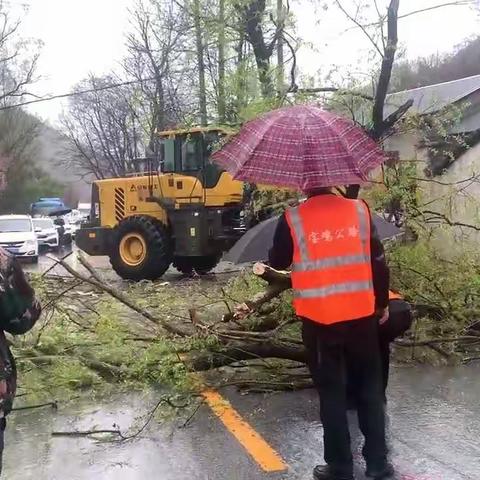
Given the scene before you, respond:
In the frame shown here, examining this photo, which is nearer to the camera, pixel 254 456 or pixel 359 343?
pixel 359 343

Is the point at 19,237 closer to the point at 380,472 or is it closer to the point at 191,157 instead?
the point at 191,157

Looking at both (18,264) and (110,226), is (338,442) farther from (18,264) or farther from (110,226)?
(110,226)

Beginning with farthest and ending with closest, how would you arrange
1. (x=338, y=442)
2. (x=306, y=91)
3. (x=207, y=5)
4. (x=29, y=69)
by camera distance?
1. (x=29, y=69)
2. (x=207, y=5)
3. (x=306, y=91)
4. (x=338, y=442)

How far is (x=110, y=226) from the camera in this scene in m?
16.3

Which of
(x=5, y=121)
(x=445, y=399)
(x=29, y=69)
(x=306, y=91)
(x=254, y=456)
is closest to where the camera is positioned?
(x=254, y=456)

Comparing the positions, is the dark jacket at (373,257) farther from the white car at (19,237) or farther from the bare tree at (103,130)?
the bare tree at (103,130)

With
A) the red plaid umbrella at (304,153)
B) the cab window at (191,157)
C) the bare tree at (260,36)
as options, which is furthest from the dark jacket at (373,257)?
the cab window at (191,157)

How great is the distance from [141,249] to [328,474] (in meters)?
11.9

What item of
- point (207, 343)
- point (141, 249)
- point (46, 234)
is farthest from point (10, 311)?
point (46, 234)

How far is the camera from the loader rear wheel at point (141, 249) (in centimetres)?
1503

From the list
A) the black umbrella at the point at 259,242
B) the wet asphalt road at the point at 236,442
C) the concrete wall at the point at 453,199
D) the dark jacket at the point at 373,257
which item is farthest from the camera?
the concrete wall at the point at 453,199

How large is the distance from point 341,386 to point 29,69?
3550cm

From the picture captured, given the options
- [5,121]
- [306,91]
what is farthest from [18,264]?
[5,121]

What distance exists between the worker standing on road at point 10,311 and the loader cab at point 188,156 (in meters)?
11.3
